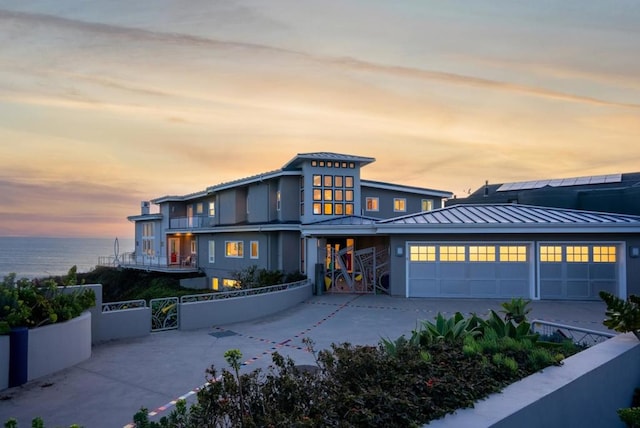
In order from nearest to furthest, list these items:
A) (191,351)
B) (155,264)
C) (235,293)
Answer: (191,351) → (235,293) → (155,264)

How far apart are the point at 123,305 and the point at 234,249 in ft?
49.5

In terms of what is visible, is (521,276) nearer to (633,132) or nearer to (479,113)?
(479,113)

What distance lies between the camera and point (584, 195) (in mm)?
24141

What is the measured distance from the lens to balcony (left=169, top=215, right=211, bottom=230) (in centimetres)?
3187

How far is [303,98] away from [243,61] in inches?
143

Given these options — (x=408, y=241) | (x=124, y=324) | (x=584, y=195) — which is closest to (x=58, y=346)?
(x=124, y=324)

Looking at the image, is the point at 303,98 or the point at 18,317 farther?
the point at 303,98

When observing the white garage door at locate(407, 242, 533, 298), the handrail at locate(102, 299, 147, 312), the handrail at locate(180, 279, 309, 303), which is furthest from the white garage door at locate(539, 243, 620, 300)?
the handrail at locate(102, 299, 147, 312)

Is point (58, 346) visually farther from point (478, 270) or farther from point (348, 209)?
point (348, 209)

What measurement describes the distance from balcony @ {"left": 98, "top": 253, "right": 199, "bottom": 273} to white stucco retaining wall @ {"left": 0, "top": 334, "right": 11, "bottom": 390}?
22.9 m

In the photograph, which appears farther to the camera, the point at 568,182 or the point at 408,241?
the point at 568,182

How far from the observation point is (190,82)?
17062 millimetres

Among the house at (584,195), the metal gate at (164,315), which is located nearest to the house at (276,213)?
the house at (584,195)

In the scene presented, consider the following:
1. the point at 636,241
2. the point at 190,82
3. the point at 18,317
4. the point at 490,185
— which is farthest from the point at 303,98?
the point at 490,185
